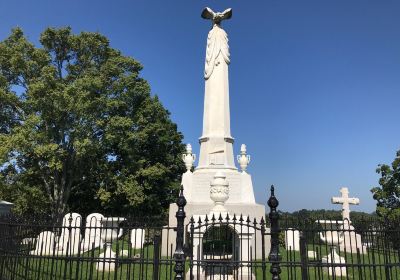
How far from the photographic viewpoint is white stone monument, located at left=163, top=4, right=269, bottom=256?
14664mm

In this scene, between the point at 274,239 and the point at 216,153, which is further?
the point at 216,153

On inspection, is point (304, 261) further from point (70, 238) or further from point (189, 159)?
point (189, 159)

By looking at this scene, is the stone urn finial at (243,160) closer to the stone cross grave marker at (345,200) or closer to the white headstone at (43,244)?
the stone cross grave marker at (345,200)

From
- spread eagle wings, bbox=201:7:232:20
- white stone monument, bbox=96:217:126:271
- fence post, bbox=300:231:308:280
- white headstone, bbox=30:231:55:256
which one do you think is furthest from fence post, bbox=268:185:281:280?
spread eagle wings, bbox=201:7:232:20

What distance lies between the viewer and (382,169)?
85.8 feet

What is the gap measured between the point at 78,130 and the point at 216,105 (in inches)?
443

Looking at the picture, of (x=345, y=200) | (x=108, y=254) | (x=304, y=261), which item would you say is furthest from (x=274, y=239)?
(x=345, y=200)

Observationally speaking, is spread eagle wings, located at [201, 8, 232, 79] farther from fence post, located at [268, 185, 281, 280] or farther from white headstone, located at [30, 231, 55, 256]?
fence post, located at [268, 185, 281, 280]

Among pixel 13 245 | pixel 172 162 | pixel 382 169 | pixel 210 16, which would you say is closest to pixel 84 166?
pixel 172 162

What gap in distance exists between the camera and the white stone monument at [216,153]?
14.7m

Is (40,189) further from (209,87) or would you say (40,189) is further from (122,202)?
(209,87)

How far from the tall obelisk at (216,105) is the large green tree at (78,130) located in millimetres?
9588

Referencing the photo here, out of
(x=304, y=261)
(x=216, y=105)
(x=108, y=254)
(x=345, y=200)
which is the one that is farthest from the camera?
(x=345, y=200)

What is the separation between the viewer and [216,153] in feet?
51.7
